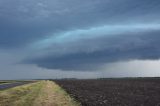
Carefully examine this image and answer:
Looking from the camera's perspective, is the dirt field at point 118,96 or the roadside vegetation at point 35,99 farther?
the roadside vegetation at point 35,99

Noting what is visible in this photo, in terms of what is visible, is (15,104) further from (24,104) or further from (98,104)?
(98,104)

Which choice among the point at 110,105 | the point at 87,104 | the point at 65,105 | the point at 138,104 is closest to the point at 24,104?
the point at 65,105

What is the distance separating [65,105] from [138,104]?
296 inches

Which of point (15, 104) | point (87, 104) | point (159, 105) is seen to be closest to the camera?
point (159, 105)

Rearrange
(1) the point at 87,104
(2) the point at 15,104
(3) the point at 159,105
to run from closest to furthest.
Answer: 1. (3) the point at 159,105
2. (1) the point at 87,104
3. (2) the point at 15,104

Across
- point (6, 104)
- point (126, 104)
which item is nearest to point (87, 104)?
point (126, 104)

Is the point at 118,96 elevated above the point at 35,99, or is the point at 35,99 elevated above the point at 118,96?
the point at 118,96

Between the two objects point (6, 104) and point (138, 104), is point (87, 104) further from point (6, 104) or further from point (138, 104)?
point (6, 104)

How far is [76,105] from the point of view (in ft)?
109

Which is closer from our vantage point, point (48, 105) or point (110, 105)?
point (110, 105)

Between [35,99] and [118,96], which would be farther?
[118,96]

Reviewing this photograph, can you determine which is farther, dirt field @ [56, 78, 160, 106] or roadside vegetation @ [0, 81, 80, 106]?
roadside vegetation @ [0, 81, 80, 106]

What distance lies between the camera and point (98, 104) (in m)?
33.2

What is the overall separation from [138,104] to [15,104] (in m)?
13.2
